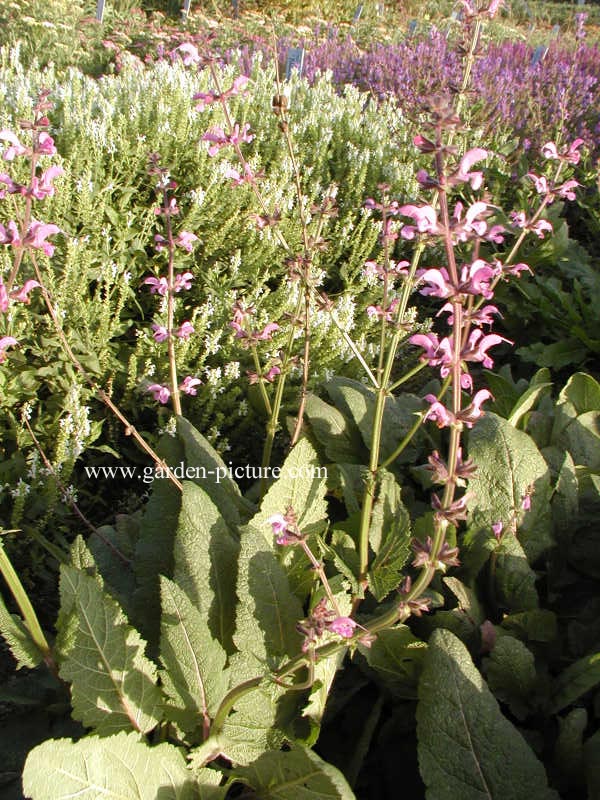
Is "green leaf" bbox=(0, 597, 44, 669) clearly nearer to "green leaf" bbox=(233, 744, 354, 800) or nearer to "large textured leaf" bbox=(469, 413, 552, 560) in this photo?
"green leaf" bbox=(233, 744, 354, 800)

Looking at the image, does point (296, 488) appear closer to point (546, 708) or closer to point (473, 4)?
point (546, 708)

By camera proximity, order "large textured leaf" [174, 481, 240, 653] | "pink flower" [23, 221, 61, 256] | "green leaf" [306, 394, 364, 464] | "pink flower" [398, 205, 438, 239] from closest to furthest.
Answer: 1. "pink flower" [398, 205, 438, 239]
2. "pink flower" [23, 221, 61, 256]
3. "large textured leaf" [174, 481, 240, 653]
4. "green leaf" [306, 394, 364, 464]

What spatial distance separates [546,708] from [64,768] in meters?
1.03

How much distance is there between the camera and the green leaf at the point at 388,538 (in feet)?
5.45

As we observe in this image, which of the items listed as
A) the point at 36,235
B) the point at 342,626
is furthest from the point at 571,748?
the point at 36,235

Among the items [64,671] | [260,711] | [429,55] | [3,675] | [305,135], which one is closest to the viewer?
[64,671]

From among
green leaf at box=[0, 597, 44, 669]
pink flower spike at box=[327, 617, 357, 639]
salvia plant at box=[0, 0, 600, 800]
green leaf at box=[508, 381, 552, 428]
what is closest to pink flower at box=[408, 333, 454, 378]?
salvia plant at box=[0, 0, 600, 800]

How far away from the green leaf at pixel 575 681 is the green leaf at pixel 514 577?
21 cm

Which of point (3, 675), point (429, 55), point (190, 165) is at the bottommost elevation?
point (3, 675)

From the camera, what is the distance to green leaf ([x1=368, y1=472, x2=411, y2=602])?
5.45ft

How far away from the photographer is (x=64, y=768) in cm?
113

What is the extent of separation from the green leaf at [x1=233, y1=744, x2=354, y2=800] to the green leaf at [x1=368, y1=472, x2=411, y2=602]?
0.46 metres

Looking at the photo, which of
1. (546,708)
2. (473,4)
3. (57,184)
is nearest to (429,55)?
(57,184)

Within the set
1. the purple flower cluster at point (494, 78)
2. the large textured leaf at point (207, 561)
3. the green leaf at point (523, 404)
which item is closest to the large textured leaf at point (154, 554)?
the large textured leaf at point (207, 561)
